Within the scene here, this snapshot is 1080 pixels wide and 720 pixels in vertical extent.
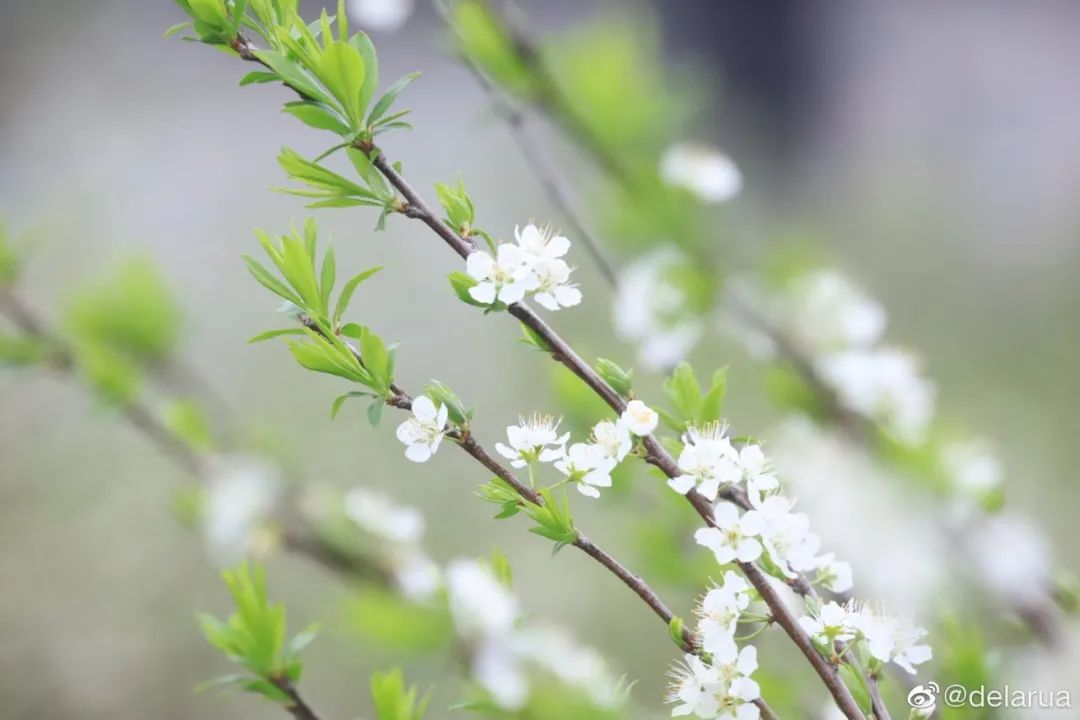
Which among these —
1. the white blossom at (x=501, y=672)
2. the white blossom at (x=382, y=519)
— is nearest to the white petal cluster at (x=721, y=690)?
the white blossom at (x=501, y=672)

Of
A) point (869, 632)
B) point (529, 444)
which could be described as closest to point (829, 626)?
point (869, 632)

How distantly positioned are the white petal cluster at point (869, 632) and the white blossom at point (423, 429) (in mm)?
162

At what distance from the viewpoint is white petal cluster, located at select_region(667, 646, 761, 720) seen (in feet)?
1.15

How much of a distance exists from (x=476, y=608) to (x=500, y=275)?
33 cm

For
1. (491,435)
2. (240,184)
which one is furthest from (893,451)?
(240,184)

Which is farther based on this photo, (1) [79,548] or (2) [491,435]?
(2) [491,435]

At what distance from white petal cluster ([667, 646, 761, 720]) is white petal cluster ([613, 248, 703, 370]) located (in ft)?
1.14

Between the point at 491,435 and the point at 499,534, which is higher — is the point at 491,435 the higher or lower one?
the higher one

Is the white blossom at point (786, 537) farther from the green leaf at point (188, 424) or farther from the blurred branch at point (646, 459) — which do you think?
the green leaf at point (188, 424)

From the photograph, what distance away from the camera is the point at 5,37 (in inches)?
80.5

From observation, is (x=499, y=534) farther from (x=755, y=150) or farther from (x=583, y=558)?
(x=755, y=150)

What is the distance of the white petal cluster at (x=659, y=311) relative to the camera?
680mm

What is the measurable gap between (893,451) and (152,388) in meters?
0.59

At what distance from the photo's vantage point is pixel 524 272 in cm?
35
